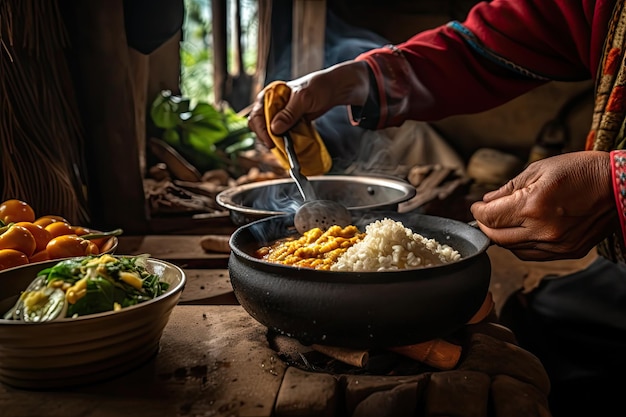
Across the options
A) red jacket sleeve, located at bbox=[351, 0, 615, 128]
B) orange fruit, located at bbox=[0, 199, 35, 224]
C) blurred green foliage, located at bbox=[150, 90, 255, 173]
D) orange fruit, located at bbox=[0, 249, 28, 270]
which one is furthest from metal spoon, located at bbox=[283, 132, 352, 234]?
blurred green foliage, located at bbox=[150, 90, 255, 173]

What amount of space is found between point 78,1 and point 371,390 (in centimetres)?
243

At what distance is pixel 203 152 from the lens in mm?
4527

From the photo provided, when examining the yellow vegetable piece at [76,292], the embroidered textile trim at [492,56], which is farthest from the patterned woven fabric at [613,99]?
the yellow vegetable piece at [76,292]

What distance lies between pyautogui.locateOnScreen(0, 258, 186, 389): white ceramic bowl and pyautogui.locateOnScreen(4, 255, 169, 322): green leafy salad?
5 centimetres

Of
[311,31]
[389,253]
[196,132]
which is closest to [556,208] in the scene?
[389,253]

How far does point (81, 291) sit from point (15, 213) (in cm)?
99

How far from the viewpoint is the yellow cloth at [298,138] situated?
2.41m

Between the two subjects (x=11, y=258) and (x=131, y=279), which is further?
(x=11, y=258)

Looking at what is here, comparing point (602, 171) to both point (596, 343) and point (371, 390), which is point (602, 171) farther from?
point (596, 343)

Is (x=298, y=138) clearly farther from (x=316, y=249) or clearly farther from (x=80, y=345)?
(x=80, y=345)

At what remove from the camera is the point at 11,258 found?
1779 mm

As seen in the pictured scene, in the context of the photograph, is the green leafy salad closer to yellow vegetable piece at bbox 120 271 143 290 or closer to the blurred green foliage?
yellow vegetable piece at bbox 120 271 143 290

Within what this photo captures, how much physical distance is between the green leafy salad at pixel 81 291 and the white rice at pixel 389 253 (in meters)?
0.54

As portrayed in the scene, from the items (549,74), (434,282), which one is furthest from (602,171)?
(549,74)
